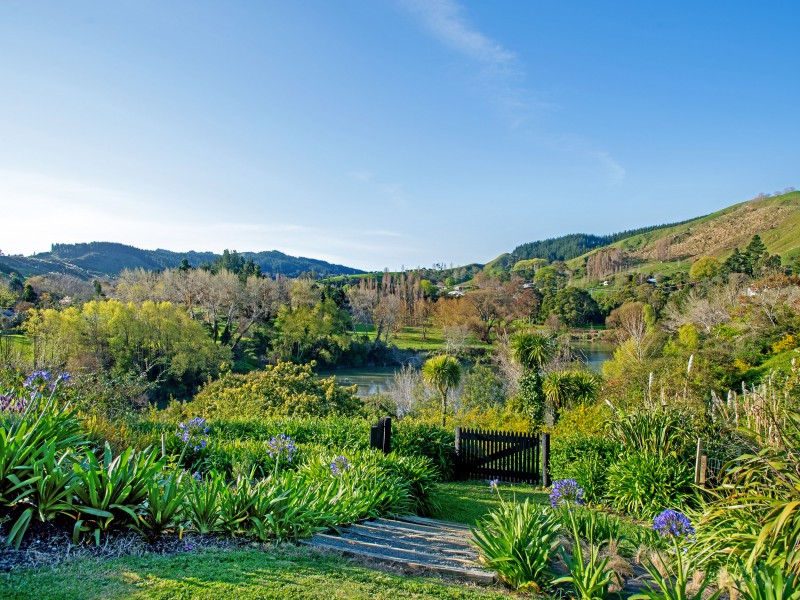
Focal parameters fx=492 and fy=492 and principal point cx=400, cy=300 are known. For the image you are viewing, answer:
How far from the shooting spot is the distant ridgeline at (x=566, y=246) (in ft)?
572

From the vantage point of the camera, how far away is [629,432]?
8172 mm

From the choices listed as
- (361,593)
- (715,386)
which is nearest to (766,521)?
(361,593)

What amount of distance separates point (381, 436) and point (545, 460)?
12.5 ft

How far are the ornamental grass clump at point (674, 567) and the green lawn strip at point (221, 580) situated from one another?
0.98 meters

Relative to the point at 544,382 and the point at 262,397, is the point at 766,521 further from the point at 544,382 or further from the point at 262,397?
the point at 262,397

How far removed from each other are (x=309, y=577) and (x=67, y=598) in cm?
140

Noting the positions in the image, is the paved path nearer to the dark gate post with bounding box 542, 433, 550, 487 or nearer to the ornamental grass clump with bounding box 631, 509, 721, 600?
the ornamental grass clump with bounding box 631, 509, 721, 600

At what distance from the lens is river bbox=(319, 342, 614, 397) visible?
134 ft

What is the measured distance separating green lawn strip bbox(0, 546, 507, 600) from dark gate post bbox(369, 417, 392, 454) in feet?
14.1

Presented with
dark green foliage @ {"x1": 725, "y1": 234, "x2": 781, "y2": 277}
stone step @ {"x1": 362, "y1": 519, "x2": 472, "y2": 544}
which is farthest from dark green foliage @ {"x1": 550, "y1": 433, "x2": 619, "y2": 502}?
dark green foliage @ {"x1": 725, "y1": 234, "x2": 781, "y2": 277}

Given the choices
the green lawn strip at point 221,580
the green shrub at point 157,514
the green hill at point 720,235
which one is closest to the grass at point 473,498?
the green lawn strip at point 221,580

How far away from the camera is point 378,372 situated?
161ft

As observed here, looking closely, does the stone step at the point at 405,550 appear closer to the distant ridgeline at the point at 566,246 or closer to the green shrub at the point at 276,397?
the green shrub at the point at 276,397

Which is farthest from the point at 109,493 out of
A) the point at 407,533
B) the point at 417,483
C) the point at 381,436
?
the point at 381,436
